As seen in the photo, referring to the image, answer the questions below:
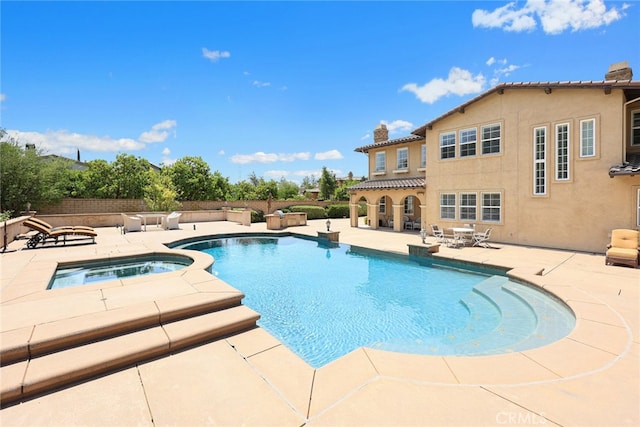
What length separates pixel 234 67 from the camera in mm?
18141

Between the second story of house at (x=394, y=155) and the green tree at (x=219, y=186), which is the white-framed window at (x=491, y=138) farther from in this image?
the green tree at (x=219, y=186)

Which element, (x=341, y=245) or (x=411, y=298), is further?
(x=341, y=245)

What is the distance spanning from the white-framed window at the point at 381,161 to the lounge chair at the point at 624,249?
45.6 feet

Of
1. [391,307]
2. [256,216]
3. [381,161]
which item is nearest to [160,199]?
[256,216]

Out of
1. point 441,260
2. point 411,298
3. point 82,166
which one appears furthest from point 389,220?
point 82,166

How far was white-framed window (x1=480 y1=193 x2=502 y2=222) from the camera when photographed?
569 inches

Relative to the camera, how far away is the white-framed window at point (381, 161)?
2191cm

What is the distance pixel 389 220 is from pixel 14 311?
20661 mm

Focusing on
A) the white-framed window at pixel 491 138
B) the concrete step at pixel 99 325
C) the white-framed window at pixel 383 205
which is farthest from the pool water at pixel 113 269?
the white-framed window at pixel 383 205

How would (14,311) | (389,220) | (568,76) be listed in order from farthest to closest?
Result: (389,220), (568,76), (14,311)

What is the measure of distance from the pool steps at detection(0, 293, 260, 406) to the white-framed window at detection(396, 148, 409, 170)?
17.9 m

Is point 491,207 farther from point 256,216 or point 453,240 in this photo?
point 256,216

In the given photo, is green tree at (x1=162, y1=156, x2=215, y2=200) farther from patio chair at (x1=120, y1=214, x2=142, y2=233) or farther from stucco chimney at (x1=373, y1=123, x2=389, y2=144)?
stucco chimney at (x1=373, y1=123, x2=389, y2=144)

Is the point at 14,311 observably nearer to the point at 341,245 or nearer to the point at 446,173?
the point at 341,245
